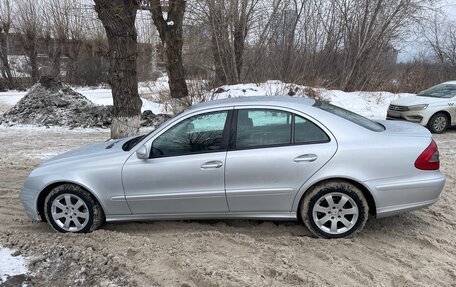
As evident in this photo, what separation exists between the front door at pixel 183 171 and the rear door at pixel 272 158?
0.14 meters

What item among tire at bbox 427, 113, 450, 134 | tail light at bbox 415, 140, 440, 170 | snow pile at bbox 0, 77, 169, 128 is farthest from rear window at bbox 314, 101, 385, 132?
snow pile at bbox 0, 77, 169, 128

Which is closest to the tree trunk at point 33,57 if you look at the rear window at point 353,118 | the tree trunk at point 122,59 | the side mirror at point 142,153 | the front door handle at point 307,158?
the tree trunk at point 122,59

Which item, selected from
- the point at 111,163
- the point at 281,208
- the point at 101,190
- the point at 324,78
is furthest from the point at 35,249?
the point at 324,78

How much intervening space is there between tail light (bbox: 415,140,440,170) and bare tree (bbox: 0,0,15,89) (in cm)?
3248

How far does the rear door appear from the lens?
157 inches

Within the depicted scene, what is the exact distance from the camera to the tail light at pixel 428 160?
3.96 meters

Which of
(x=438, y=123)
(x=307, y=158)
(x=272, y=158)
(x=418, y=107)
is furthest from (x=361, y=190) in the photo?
(x=438, y=123)

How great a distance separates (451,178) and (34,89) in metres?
13.6

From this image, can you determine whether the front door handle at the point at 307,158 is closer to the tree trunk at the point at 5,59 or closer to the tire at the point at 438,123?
the tire at the point at 438,123

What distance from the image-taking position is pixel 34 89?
1430 centimetres

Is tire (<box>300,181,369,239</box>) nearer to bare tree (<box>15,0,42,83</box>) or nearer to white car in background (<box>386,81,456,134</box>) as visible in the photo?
white car in background (<box>386,81,456,134</box>)

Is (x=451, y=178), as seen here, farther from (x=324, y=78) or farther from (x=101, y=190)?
(x=324, y=78)

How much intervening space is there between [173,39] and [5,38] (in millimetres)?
23441

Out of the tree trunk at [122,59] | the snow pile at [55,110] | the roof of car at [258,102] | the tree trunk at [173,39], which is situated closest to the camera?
the roof of car at [258,102]
